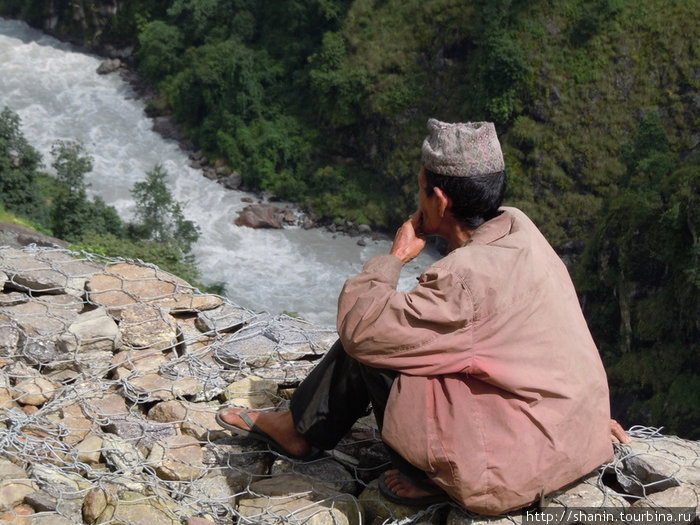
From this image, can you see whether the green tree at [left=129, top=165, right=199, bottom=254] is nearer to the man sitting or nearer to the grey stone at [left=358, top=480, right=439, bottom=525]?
the grey stone at [left=358, top=480, right=439, bottom=525]

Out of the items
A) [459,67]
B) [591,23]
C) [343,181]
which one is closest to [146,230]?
[343,181]

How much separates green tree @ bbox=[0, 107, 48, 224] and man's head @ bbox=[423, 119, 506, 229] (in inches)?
603

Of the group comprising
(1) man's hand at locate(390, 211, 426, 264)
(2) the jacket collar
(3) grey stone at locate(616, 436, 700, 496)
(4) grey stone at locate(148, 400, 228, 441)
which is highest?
(2) the jacket collar

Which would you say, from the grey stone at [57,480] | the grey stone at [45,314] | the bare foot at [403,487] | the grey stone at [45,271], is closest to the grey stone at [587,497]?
the bare foot at [403,487]

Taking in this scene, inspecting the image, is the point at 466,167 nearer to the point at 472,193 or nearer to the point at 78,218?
the point at 472,193

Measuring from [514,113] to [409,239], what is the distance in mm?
20387

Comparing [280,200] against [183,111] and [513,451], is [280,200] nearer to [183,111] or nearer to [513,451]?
[183,111]

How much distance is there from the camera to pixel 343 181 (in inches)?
927

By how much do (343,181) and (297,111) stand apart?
3524 mm

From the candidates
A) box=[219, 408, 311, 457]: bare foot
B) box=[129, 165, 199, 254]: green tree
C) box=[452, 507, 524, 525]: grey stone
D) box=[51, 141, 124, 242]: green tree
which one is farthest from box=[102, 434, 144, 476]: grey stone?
box=[129, 165, 199, 254]: green tree

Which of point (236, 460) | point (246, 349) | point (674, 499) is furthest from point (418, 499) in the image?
point (246, 349)

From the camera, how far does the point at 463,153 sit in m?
2.27

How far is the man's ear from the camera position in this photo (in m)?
2.33

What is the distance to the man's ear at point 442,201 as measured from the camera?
233cm
